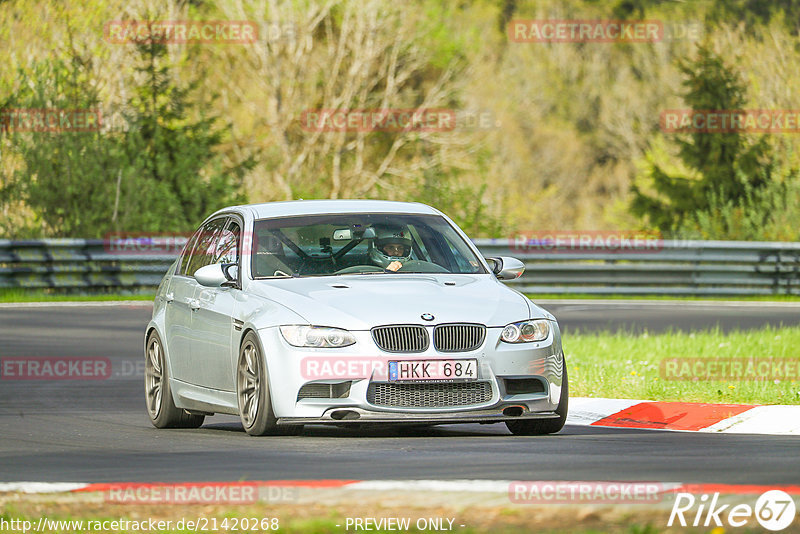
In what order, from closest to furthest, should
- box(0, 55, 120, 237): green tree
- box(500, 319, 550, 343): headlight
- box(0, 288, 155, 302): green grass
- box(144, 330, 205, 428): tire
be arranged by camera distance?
box(500, 319, 550, 343): headlight → box(144, 330, 205, 428): tire → box(0, 288, 155, 302): green grass → box(0, 55, 120, 237): green tree

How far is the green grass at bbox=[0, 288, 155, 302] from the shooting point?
26469 mm

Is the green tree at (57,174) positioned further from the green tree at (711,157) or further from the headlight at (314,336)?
the headlight at (314,336)

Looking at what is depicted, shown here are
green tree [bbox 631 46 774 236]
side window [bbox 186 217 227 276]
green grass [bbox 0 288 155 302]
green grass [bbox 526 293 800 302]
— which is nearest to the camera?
side window [bbox 186 217 227 276]

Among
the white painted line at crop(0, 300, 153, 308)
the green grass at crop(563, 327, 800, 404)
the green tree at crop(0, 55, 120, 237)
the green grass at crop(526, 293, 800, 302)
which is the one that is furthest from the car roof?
the green tree at crop(0, 55, 120, 237)

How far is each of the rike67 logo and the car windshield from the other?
15.4ft

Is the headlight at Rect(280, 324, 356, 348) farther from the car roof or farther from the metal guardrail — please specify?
the metal guardrail

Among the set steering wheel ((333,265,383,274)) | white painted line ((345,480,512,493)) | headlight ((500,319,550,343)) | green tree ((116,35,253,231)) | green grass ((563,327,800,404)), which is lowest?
green tree ((116,35,253,231))

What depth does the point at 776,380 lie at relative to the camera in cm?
1377

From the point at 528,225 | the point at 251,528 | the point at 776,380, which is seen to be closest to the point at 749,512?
the point at 251,528

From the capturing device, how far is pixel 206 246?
12.4 meters

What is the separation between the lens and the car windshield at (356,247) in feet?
37.0

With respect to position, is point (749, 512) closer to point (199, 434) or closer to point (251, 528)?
point (251, 528)

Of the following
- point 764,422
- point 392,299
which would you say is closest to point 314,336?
point 392,299

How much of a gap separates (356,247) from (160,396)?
6.40ft
